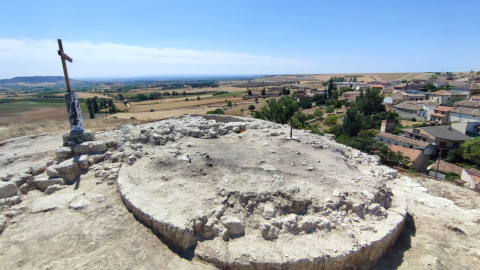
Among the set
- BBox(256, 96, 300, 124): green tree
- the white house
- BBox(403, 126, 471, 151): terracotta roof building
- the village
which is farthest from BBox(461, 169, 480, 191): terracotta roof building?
the white house

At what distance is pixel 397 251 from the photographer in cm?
726

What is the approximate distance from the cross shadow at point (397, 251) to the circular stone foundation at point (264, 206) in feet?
0.74

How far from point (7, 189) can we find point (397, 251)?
1185cm

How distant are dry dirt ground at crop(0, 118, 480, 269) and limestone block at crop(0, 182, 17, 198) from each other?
1.27 ft

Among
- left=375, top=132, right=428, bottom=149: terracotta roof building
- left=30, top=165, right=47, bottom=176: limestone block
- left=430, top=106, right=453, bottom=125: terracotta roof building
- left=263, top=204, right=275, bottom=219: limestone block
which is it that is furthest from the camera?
left=430, top=106, right=453, bottom=125: terracotta roof building

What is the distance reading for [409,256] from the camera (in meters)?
7.14

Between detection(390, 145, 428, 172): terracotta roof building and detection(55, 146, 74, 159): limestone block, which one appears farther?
detection(390, 145, 428, 172): terracotta roof building

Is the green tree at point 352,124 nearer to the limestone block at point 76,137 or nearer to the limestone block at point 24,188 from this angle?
the limestone block at point 76,137

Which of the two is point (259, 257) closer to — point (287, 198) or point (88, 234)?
point (287, 198)

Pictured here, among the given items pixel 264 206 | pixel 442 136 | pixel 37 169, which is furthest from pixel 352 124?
pixel 37 169

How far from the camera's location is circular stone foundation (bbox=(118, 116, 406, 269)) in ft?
19.6

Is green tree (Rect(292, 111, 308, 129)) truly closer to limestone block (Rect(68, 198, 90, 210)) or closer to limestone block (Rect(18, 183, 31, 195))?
limestone block (Rect(68, 198, 90, 210))

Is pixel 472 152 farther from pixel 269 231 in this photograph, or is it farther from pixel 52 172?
pixel 52 172

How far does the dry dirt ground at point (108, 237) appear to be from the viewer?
19.0 feet
